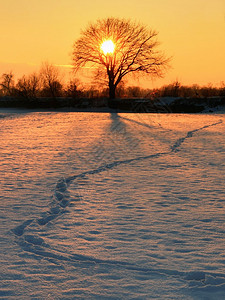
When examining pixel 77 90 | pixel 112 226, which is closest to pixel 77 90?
pixel 77 90

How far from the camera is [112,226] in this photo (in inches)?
189

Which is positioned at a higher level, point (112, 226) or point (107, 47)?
point (107, 47)

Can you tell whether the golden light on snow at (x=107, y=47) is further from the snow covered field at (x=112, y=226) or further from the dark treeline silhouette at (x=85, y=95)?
the snow covered field at (x=112, y=226)

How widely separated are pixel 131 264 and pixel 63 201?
239 centimetres

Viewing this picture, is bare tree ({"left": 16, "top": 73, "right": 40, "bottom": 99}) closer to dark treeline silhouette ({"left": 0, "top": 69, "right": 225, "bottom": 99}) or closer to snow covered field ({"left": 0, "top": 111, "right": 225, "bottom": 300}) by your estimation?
dark treeline silhouette ({"left": 0, "top": 69, "right": 225, "bottom": 99})

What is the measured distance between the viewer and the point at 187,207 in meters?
5.62

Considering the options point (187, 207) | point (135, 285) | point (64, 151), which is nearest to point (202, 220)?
point (187, 207)

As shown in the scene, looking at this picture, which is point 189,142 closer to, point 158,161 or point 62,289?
point 158,161

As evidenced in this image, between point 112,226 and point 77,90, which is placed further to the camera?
point 77,90

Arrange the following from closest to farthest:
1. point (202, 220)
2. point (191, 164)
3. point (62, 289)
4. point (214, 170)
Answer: point (62, 289) → point (202, 220) → point (214, 170) → point (191, 164)

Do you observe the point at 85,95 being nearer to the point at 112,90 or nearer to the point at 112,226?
the point at 112,90

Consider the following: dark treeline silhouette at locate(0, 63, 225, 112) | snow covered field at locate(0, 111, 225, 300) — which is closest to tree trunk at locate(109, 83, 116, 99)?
dark treeline silhouette at locate(0, 63, 225, 112)

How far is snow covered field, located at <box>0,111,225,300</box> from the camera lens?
338 centimetres

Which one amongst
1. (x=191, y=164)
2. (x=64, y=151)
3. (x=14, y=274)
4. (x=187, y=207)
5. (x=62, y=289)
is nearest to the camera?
(x=62, y=289)
